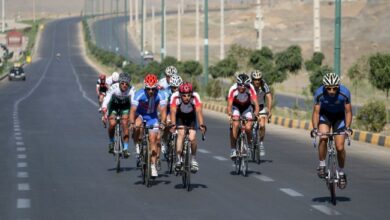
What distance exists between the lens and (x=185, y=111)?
1702 cm

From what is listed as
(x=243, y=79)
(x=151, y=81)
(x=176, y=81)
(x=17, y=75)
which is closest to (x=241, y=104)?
(x=243, y=79)

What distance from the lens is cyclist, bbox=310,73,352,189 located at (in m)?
14.7

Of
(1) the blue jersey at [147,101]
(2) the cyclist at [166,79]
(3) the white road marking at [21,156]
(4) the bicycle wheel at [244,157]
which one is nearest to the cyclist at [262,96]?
(2) the cyclist at [166,79]

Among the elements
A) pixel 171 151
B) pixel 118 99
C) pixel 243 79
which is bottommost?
pixel 171 151

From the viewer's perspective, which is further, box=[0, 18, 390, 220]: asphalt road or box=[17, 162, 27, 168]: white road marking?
box=[17, 162, 27, 168]: white road marking

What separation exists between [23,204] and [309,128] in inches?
789

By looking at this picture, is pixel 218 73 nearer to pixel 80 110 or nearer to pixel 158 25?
pixel 80 110

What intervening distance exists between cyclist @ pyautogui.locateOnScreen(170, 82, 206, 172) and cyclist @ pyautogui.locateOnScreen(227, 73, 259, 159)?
1.98 metres

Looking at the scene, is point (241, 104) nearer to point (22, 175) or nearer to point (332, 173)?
point (22, 175)

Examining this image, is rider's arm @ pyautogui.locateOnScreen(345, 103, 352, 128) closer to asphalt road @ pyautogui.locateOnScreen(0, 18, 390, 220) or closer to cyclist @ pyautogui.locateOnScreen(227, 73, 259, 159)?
asphalt road @ pyautogui.locateOnScreen(0, 18, 390, 220)

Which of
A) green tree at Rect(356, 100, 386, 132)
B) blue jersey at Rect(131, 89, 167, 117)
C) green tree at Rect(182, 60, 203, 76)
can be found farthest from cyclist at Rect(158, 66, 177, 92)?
green tree at Rect(182, 60, 203, 76)

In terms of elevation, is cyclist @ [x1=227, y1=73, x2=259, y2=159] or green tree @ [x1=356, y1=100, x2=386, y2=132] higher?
cyclist @ [x1=227, y1=73, x2=259, y2=159]

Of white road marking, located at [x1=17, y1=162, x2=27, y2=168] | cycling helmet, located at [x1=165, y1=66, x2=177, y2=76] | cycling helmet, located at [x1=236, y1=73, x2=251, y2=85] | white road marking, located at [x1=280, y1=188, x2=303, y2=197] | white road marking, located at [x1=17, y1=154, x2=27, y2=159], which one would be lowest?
white road marking, located at [x1=17, y1=154, x2=27, y2=159]

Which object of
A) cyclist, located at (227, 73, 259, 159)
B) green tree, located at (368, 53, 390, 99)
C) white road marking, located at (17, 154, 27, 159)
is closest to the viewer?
cyclist, located at (227, 73, 259, 159)
